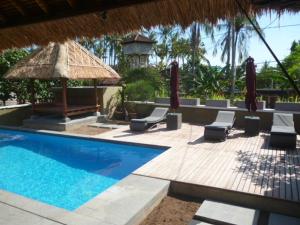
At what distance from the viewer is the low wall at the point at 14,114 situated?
13.2 metres

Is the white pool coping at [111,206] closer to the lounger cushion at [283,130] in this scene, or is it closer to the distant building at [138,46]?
the lounger cushion at [283,130]

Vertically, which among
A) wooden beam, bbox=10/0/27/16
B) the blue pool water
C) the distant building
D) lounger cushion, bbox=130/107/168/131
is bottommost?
the blue pool water

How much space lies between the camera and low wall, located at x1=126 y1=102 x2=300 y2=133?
36.2 feet

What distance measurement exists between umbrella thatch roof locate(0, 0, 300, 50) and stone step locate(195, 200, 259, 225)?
3097 mm

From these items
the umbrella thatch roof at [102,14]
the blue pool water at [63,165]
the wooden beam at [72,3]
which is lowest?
the blue pool water at [63,165]

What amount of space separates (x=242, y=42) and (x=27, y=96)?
55.7ft

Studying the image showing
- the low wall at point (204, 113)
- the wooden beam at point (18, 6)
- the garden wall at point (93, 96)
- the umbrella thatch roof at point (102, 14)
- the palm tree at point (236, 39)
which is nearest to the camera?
Result: the umbrella thatch roof at point (102, 14)

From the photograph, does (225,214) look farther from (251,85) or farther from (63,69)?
(63,69)

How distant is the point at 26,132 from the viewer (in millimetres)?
12188

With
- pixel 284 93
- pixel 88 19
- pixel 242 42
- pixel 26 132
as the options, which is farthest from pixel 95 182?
pixel 242 42

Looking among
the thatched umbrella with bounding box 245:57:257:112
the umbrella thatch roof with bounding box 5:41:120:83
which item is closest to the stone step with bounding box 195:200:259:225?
the thatched umbrella with bounding box 245:57:257:112

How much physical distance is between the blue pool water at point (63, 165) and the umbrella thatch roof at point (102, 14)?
3.76 meters

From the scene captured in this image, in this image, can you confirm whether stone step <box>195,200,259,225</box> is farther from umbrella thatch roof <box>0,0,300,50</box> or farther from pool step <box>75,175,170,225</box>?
umbrella thatch roof <box>0,0,300,50</box>

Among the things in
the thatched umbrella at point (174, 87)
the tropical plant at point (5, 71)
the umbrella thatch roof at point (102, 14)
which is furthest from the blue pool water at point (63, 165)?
the umbrella thatch roof at point (102, 14)
